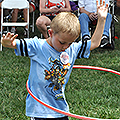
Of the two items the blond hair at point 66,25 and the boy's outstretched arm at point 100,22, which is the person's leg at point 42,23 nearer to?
the boy's outstretched arm at point 100,22

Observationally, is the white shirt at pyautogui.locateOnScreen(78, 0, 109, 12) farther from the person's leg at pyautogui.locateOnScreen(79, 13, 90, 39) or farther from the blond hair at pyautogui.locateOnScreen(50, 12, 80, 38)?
the blond hair at pyautogui.locateOnScreen(50, 12, 80, 38)

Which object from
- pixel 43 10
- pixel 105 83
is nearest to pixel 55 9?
pixel 43 10

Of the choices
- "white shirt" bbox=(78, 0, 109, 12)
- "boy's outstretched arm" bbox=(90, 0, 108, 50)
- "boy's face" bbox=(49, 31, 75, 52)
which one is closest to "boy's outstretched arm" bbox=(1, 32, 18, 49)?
"boy's face" bbox=(49, 31, 75, 52)

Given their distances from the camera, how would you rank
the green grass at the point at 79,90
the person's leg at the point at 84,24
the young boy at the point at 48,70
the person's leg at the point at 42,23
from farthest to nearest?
the person's leg at the point at 84,24 < the person's leg at the point at 42,23 < the green grass at the point at 79,90 < the young boy at the point at 48,70

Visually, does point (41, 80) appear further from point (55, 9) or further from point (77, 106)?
point (55, 9)

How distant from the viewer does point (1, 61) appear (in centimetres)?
481

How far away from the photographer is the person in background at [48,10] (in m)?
4.87

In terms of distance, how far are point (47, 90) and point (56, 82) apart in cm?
10

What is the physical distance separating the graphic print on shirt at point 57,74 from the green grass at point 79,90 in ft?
3.54

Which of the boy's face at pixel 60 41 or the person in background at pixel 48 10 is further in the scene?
the person in background at pixel 48 10

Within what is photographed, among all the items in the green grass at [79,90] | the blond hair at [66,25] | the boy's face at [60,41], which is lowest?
the green grass at [79,90]

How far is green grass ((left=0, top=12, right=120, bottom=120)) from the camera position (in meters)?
3.05

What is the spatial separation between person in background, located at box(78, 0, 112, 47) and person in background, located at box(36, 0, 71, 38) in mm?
431

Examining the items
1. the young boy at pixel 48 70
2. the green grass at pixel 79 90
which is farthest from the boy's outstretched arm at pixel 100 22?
the green grass at pixel 79 90
